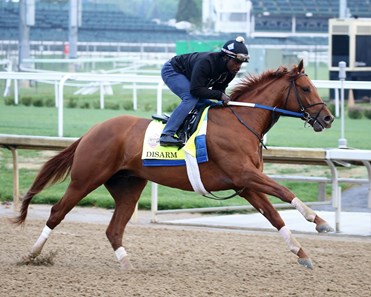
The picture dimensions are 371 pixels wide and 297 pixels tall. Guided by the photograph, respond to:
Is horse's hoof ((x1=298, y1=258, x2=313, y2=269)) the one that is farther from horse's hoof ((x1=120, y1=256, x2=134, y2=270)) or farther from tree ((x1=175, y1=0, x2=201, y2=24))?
tree ((x1=175, y1=0, x2=201, y2=24))

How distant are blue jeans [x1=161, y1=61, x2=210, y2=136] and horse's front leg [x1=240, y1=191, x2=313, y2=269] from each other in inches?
31.1

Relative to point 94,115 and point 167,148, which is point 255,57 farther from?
point 167,148

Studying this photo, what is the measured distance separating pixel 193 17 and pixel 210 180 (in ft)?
189

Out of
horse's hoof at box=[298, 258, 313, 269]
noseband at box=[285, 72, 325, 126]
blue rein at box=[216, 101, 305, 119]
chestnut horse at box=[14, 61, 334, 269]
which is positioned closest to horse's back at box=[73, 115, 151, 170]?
chestnut horse at box=[14, 61, 334, 269]

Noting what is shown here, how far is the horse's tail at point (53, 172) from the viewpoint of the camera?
831 centimetres

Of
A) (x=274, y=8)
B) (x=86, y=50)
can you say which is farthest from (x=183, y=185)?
(x=274, y=8)

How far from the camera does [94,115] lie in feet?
63.1

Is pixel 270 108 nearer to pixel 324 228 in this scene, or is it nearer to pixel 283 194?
pixel 283 194

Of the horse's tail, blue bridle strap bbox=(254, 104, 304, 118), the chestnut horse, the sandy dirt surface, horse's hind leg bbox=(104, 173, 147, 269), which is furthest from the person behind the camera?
the horse's tail

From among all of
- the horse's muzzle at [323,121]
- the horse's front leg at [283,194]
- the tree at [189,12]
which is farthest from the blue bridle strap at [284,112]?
the tree at [189,12]

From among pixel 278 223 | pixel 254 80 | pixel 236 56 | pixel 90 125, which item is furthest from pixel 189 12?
pixel 278 223

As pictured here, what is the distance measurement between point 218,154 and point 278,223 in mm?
731

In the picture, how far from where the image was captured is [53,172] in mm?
8383

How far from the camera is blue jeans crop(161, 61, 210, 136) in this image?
7836mm
